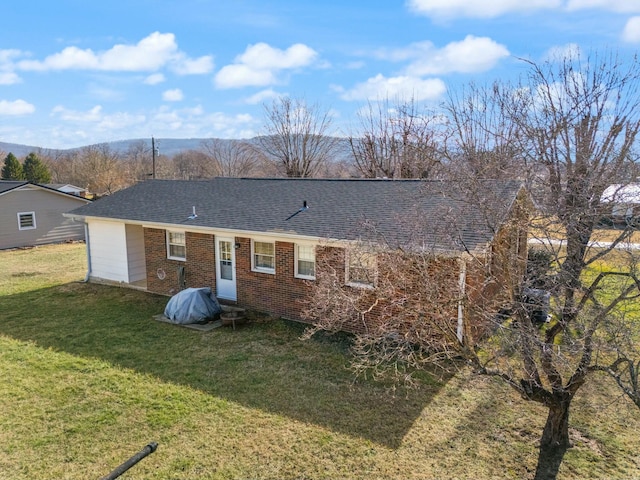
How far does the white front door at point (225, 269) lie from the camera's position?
40.2ft

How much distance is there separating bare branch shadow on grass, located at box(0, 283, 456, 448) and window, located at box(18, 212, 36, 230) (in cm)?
1146

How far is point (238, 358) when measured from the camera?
8.95 meters

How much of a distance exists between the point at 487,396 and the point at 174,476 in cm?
505

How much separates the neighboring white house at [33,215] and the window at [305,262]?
18.4m

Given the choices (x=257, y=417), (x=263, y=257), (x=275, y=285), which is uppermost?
(x=263, y=257)

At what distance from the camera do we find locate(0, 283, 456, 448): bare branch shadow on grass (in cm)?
693

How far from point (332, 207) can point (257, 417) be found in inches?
244

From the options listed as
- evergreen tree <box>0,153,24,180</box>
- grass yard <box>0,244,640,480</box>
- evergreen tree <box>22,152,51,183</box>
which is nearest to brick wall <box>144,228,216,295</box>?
grass yard <box>0,244,640,480</box>

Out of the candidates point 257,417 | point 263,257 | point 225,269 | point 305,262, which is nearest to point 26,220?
point 225,269

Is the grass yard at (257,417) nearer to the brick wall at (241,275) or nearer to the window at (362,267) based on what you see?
the brick wall at (241,275)

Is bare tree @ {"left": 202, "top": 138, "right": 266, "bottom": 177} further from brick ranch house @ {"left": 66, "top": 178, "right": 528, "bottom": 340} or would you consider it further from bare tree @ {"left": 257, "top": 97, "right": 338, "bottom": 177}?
brick ranch house @ {"left": 66, "top": 178, "right": 528, "bottom": 340}

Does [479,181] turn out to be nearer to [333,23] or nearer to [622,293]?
[622,293]

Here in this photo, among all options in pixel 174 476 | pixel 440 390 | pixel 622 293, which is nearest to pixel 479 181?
pixel 622 293

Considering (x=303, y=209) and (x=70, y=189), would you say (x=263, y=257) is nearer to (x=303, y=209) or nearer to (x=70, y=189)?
(x=303, y=209)
